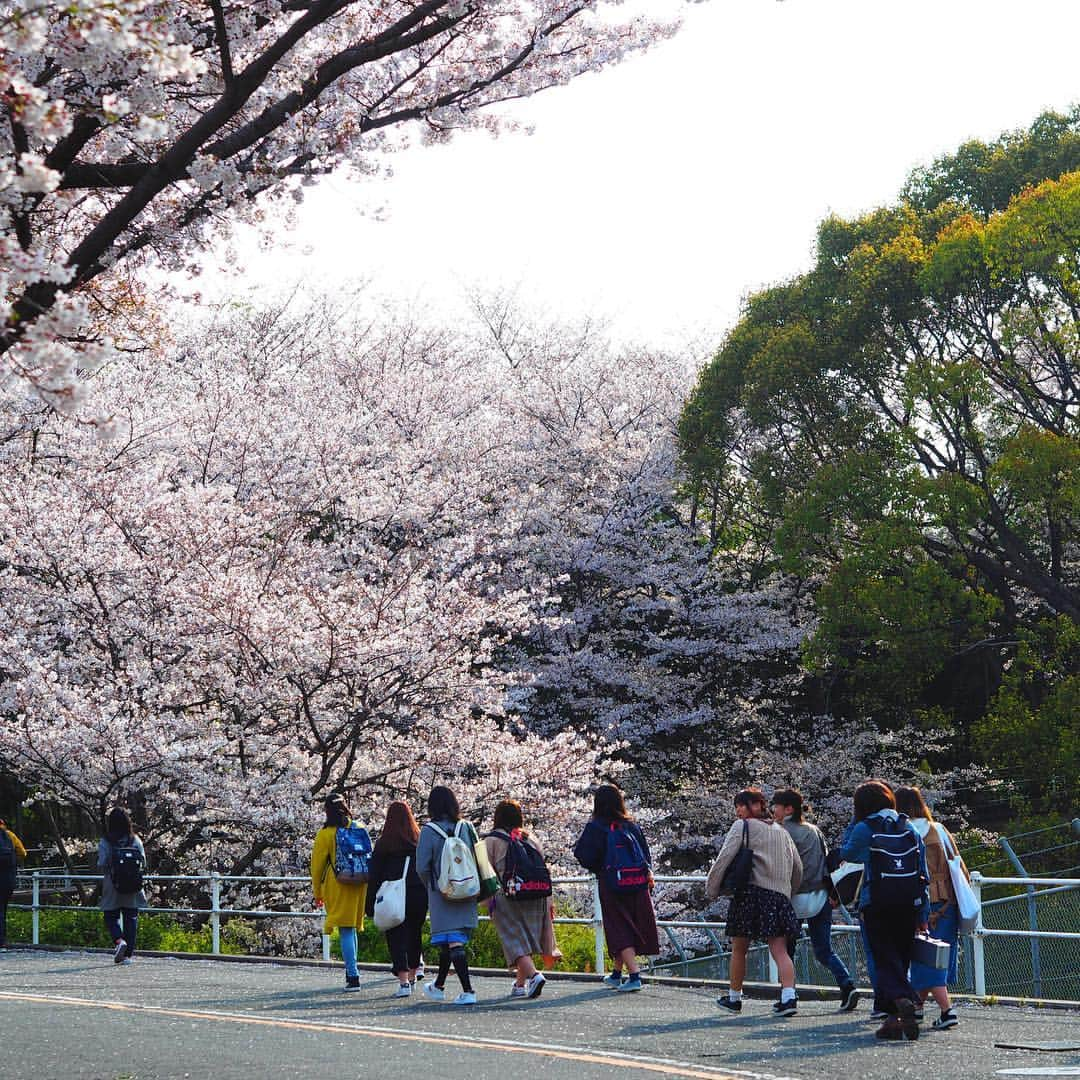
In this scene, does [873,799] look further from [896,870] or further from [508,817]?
[508,817]

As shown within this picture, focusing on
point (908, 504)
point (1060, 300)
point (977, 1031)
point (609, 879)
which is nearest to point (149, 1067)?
point (609, 879)

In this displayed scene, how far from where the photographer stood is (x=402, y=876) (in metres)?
11.2

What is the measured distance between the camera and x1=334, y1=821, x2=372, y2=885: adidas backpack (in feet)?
37.9

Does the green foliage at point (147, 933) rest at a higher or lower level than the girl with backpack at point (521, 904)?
lower

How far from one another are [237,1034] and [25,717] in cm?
985

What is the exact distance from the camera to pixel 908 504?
2180cm

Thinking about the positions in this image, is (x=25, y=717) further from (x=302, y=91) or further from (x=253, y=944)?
(x=302, y=91)

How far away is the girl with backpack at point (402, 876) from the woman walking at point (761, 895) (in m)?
2.70

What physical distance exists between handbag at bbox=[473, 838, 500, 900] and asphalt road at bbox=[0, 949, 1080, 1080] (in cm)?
77

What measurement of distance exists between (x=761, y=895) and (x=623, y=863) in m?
1.50

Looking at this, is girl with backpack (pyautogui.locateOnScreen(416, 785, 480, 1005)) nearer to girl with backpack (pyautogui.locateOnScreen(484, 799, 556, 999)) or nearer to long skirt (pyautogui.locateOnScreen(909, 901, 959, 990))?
girl with backpack (pyautogui.locateOnScreen(484, 799, 556, 999))

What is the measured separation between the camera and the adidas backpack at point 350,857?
1156cm

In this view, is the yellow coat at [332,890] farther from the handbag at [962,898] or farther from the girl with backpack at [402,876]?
the handbag at [962,898]

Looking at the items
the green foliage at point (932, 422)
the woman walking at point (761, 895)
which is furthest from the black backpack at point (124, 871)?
the green foliage at point (932, 422)
